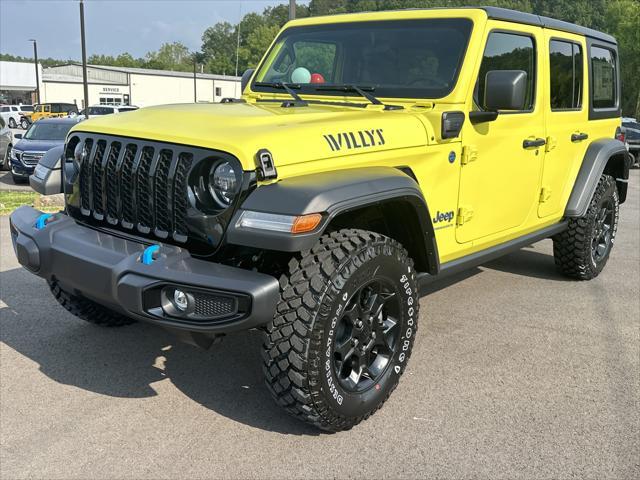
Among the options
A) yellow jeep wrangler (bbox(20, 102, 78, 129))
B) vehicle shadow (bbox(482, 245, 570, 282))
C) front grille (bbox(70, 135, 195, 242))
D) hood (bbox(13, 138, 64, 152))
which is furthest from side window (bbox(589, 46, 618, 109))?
yellow jeep wrangler (bbox(20, 102, 78, 129))

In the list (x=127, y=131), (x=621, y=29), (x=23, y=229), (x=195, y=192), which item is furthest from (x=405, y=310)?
(x=621, y=29)

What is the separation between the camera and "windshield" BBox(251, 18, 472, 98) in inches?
147

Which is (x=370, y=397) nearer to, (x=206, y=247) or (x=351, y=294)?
(x=351, y=294)

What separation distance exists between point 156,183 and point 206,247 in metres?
0.40

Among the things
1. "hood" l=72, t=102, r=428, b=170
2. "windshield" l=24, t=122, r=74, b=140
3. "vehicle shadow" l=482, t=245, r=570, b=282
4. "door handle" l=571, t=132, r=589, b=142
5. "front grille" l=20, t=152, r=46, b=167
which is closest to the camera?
"hood" l=72, t=102, r=428, b=170

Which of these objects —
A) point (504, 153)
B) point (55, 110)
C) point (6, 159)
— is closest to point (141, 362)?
point (504, 153)

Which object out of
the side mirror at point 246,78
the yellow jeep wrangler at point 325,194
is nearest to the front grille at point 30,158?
the side mirror at point 246,78

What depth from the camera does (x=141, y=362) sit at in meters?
3.76

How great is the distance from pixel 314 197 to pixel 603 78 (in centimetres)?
393

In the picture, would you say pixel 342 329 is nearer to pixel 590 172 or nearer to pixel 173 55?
pixel 590 172

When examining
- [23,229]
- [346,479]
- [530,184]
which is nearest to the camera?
[346,479]

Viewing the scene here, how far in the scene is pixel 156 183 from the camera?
2.88 m

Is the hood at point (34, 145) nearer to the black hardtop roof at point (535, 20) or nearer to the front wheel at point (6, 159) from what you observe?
the front wheel at point (6, 159)

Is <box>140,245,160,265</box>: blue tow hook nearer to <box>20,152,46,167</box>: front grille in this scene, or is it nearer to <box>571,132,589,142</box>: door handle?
<box>571,132,589,142</box>: door handle
